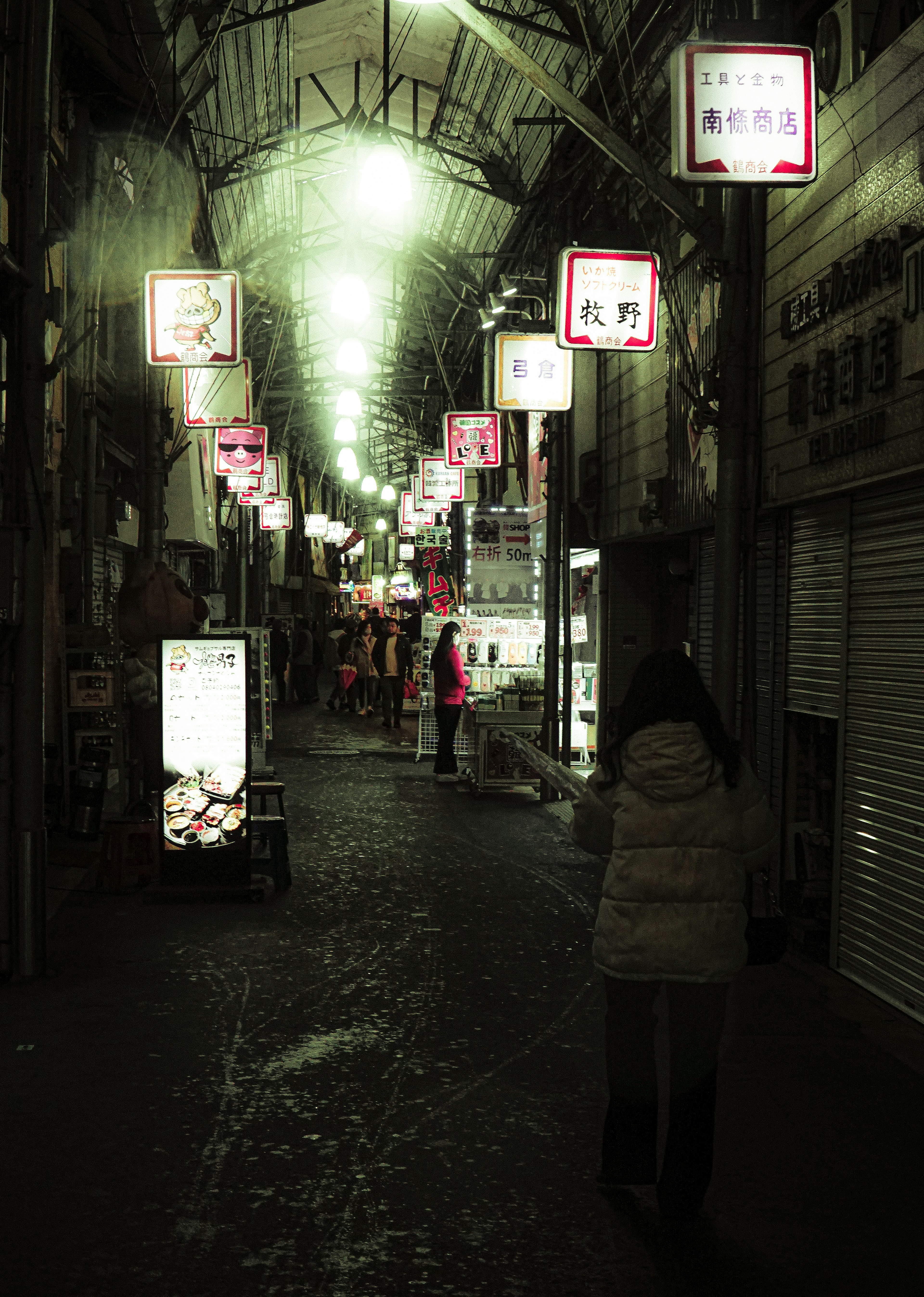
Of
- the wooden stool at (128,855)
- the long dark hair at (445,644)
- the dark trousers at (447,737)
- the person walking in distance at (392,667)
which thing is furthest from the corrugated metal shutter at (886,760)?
the person walking in distance at (392,667)

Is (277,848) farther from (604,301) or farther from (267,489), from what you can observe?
(267,489)

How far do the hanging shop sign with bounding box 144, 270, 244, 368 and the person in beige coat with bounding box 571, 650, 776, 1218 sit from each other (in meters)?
12.0

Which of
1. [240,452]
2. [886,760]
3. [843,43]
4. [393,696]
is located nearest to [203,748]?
[886,760]

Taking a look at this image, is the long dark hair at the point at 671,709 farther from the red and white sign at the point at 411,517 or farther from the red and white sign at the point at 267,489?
the red and white sign at the point at 411,517

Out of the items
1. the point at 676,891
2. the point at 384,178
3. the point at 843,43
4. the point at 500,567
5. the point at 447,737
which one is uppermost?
the point at 384,178

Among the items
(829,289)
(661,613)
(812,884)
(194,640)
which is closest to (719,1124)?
(812,884)

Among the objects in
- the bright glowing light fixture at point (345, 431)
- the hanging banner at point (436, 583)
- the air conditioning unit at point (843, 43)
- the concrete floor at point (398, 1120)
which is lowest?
the concrete floor at point (398, 1120)

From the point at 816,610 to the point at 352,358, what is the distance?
1345 centimetres

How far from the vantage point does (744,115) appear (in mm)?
7617

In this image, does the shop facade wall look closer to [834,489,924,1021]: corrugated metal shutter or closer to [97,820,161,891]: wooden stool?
[834,489,924,1021]: corrugated metal shutter

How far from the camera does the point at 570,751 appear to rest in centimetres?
1453

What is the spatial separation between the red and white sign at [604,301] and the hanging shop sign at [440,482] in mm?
15369

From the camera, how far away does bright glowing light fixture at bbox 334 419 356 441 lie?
28.5m

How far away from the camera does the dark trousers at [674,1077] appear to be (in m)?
4.23
